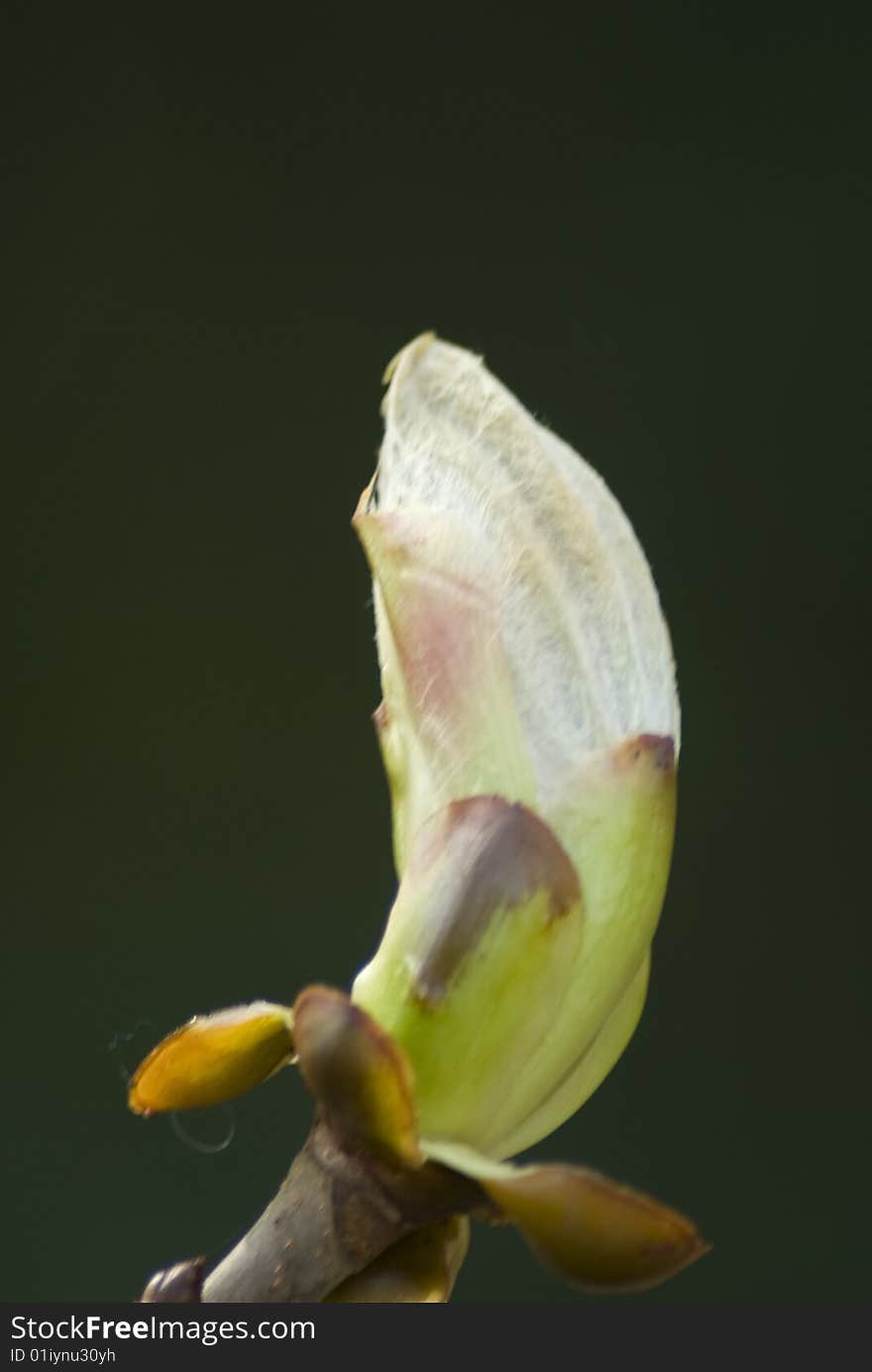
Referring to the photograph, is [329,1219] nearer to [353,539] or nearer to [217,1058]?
[217,1058]

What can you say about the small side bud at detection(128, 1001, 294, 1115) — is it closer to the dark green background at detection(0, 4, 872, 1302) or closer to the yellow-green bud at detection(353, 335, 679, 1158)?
the yellow-green bud at detection(353, 335, 679, 1158)

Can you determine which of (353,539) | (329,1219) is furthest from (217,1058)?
(353,539)

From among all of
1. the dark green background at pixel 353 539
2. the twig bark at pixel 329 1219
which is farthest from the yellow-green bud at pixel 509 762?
the dark green background at pixel 353 539

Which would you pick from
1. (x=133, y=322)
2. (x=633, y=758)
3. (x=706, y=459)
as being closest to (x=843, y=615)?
(x=706, y=459)

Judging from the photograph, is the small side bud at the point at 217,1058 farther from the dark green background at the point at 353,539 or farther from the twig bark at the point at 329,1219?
the dark green background at the point at 353,539

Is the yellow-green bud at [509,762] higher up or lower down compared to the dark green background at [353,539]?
lower down

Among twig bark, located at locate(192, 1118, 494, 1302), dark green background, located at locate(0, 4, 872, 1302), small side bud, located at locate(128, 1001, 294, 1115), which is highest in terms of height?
dark green background, located at locate(0, 4, 872, 1302)

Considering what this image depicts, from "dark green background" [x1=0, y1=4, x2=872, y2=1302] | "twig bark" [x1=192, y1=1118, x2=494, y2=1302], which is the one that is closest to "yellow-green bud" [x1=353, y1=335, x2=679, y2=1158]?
"twig bark" [x1=192, y1=1118, x2=494, y2=1302]

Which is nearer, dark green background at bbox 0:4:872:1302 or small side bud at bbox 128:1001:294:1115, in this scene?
small side bud at bbox 128:1001:294:1115
